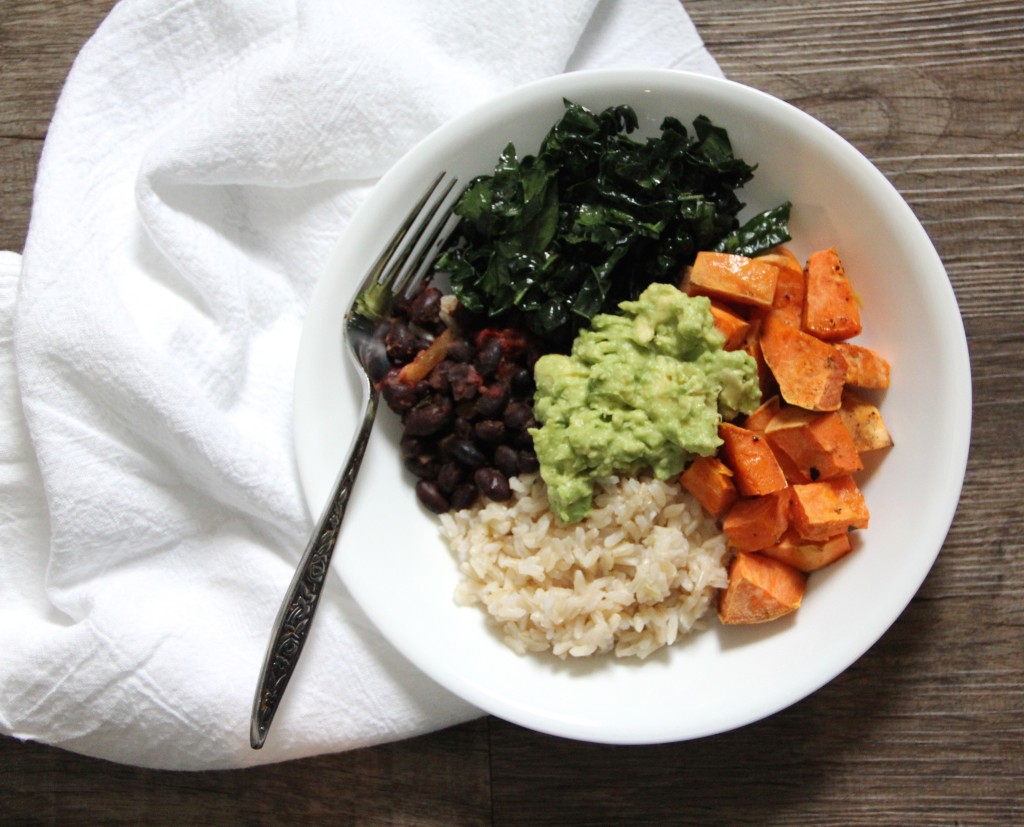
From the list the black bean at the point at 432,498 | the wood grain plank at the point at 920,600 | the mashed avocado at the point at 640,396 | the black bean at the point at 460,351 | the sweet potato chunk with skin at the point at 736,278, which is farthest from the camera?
the wood grain plank at the point at 920,600

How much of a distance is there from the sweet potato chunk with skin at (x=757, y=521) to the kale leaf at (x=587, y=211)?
74cm

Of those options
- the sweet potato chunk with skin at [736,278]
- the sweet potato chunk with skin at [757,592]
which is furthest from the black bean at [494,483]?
the sweet potato chunk with skin at [736,278]

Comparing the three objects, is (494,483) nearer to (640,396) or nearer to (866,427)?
(640,396)

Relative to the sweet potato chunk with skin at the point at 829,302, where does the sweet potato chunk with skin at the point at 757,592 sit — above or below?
below

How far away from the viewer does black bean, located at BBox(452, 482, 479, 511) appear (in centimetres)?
266

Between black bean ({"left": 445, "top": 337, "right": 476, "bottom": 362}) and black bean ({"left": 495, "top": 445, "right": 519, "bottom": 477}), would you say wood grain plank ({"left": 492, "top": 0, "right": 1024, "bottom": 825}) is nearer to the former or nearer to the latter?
black bean ({"left": 495, "top": 445, "right": 519, "bottom": 477})

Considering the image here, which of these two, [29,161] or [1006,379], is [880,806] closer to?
[1006,379]

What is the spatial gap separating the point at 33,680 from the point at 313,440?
1228mm

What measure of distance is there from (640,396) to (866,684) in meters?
1.38

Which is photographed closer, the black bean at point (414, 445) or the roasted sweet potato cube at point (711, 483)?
the roasted sweet potato cube at point (711, 483)

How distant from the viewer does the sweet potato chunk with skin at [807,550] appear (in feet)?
8.32

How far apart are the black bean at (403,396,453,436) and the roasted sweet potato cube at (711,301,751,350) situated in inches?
33.0

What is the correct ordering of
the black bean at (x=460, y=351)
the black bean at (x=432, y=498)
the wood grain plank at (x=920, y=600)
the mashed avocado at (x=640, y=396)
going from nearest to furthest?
1. the mashed avocado at (x=640, y=396)
2. the black bean at (x=460, y=351)
3. the black bean at (x=432, y=498)
4. the wood grain plank at (x=920, y=600)

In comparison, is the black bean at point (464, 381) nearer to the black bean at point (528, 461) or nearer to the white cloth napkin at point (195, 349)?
the black bean at point (528, 461)
